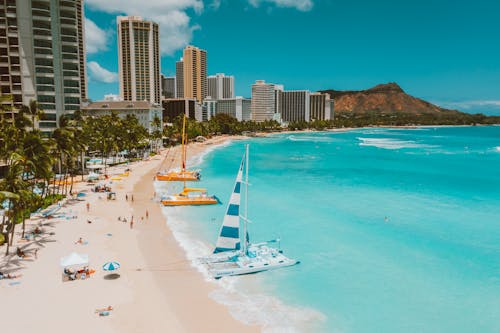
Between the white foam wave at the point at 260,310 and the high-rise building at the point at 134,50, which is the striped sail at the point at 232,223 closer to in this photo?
the white foam wave at the point at 260,310

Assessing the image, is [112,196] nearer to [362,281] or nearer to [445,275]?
[362,281]

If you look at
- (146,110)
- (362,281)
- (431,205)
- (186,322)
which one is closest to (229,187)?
(431,205)

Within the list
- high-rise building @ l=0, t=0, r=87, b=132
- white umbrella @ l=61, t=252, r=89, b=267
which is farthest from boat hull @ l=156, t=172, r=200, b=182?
white umbrella @ l=61, t=252, r=89, b=267

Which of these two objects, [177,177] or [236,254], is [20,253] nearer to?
[236,254]

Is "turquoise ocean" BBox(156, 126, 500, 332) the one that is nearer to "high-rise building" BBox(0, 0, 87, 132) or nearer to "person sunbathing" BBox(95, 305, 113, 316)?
"person sunbathing" BBox(95, 305, 113, 316)

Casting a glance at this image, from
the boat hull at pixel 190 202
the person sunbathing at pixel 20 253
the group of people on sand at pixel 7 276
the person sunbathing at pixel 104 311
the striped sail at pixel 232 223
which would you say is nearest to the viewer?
the person sunbathing at pixel 104 311

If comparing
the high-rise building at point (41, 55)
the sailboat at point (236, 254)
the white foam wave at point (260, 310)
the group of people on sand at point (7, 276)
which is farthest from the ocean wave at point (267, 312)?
the high-rise building at point (41, 55)

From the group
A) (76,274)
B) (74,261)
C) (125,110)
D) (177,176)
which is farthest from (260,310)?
(125,110)
